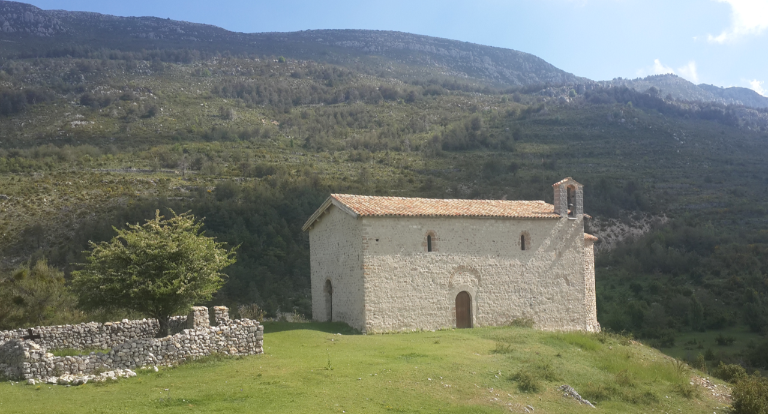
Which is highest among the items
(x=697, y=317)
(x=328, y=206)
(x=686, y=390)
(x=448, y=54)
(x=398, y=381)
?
(x=448, y=54)

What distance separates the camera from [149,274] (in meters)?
16.7

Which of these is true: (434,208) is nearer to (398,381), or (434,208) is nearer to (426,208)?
(426,208)

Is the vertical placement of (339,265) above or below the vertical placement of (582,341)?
above

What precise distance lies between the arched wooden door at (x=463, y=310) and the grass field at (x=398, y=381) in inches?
74.0

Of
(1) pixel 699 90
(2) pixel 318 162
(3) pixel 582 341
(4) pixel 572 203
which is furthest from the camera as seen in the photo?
(1) pixel 699 90

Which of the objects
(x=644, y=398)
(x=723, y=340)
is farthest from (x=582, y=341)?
(x=723, y=340)

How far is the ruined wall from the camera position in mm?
A: 17516

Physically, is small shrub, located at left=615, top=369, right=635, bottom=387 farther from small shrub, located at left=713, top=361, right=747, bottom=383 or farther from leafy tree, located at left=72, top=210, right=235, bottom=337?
leafy tree, located at left=72, top=210, right=235, bottom=337

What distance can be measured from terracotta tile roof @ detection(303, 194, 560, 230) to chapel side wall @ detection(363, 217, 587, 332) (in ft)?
0.98

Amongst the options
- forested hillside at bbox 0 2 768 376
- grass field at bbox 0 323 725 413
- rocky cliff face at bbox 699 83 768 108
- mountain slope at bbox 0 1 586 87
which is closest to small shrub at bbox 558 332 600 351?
grass field at bbox 0 323 725 413

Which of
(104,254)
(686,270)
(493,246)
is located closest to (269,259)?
(493,246)

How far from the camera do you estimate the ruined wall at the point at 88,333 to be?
17516 millimetres

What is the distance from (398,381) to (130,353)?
6656 mm

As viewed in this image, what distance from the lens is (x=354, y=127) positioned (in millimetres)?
75000
